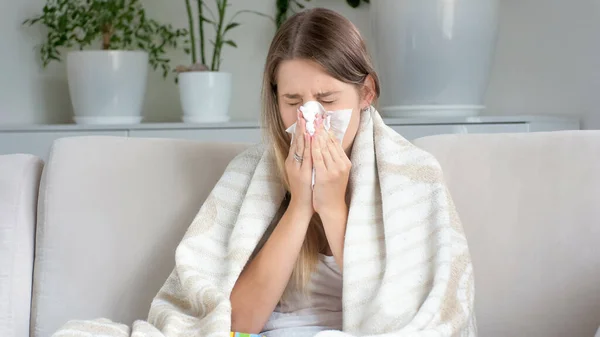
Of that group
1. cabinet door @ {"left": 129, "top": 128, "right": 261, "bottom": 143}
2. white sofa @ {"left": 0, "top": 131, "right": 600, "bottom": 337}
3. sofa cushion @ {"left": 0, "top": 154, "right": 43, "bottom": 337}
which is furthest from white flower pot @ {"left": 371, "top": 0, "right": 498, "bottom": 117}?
sofa cushion @ {"left": 0, "top": 154, "right": 43, "bottom": 337}

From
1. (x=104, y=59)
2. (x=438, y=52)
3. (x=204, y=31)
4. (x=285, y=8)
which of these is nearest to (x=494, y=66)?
(x=438, y=52)

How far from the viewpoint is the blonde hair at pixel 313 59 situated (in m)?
1.40

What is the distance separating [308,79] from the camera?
54.5 inches

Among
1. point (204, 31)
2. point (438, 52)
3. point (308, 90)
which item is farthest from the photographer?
point (204, 31)

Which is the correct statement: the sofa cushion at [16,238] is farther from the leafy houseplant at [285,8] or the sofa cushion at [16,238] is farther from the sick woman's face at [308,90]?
the leafy houseplant at [285,8]

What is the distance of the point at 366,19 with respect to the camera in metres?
2.80

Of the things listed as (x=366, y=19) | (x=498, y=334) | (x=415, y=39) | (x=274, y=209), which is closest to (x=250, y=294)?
(x=274, y=209)

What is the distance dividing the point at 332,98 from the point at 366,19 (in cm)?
146

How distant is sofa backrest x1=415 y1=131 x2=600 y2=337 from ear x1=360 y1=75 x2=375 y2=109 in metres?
0.21

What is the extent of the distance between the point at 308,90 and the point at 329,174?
5.7 inches

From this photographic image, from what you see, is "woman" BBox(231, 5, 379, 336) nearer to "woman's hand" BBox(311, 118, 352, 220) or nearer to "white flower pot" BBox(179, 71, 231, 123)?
"woman's hand" BBox(311, 118, 352, 220)

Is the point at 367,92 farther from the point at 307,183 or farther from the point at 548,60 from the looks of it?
the point at 548,60

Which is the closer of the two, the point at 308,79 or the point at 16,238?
the point at 308,79

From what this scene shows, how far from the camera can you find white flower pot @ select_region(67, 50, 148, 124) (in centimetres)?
282
